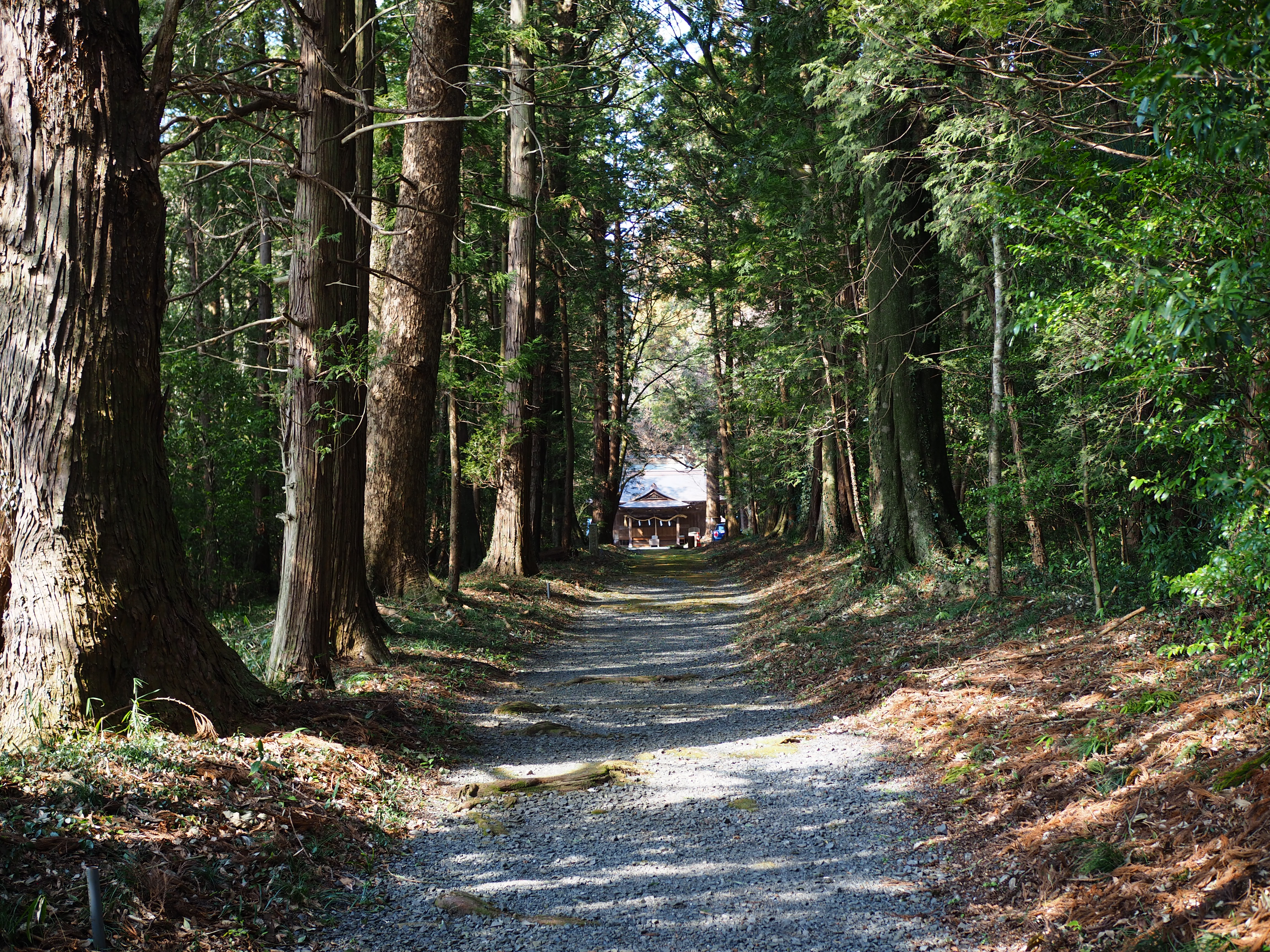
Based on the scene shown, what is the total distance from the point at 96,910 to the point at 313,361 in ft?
16.9

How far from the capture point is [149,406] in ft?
17.7

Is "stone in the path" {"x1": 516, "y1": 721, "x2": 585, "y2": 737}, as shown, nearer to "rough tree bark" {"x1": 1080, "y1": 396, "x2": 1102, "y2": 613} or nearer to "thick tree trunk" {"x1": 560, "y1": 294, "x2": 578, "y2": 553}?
"rough tree bark" {"x1": 1080, "y1": 396, "x2": 1102, "y2": 613}

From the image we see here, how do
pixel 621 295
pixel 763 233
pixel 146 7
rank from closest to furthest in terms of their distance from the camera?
1. pixel 146 7
2. pixel 763 233
3. pixel 621 295

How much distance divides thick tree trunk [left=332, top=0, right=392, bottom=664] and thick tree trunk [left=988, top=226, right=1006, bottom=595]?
6.68 m

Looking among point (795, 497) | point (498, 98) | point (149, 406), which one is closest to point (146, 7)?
point (498, 98)

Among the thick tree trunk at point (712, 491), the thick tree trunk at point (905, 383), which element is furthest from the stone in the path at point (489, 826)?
the thick tree trunk at point (712, 491)

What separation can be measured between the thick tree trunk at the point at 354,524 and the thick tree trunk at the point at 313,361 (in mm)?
240

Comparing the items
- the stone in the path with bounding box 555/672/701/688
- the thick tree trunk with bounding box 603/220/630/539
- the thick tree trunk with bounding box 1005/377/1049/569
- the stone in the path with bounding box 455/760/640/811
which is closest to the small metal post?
the stone in the path with bounding box 455/760/640/811

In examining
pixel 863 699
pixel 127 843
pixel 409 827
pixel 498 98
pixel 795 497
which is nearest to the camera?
pixel 127 843

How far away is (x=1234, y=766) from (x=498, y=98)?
16.8 m

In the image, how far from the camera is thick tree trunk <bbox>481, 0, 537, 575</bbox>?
16875 millimetres

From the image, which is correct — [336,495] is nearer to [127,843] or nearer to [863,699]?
[127,843]

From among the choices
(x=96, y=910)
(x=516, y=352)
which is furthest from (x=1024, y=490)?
(x=516, y=352)

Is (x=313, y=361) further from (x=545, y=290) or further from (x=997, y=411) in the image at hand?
(x=545, y=290)
